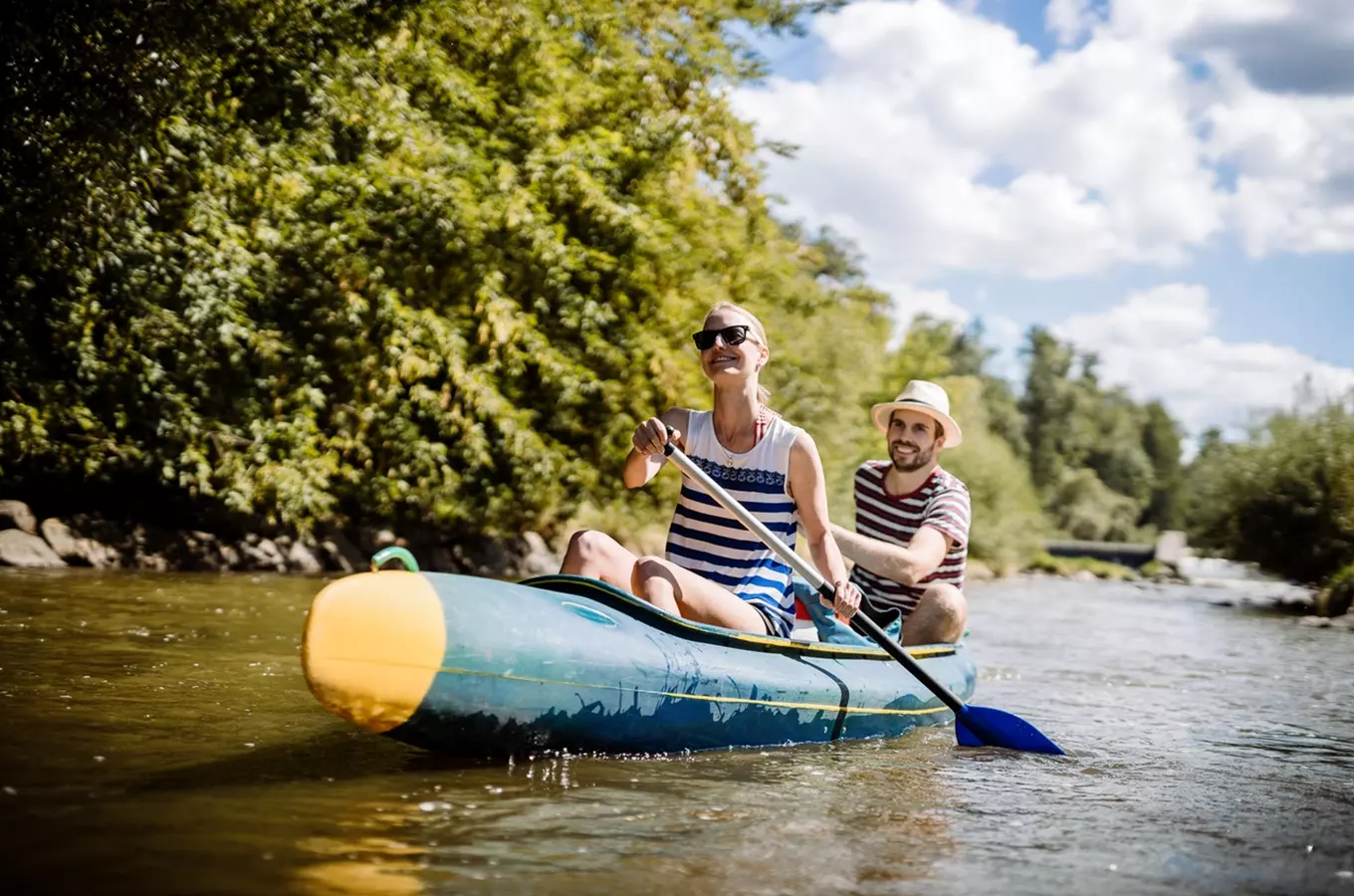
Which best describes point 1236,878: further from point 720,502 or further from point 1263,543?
point 1263,543

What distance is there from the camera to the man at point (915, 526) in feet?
17.8

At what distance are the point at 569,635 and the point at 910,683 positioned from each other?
2.04 meters

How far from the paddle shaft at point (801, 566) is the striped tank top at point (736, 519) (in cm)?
7

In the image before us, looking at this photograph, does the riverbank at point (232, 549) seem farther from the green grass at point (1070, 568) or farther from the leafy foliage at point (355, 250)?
the green grass at point (1070, 568)

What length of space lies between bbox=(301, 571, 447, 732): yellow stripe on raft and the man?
2.29m

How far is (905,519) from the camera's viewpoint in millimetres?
5762

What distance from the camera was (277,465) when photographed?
39.5ft

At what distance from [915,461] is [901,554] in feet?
1.79

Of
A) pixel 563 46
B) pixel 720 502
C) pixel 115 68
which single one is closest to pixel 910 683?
pixel 720 502

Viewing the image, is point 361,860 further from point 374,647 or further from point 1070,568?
point 1070,568

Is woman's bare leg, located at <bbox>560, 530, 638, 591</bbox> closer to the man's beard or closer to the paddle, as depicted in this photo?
the paddle

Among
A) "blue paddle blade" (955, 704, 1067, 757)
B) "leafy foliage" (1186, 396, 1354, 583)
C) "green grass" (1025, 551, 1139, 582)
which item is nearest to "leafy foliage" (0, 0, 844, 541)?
"blue paddle blade" (955, 704, 1067, 757)

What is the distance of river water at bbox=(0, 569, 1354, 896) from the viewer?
2.90 m

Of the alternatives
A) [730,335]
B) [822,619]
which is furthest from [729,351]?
[822,619]
